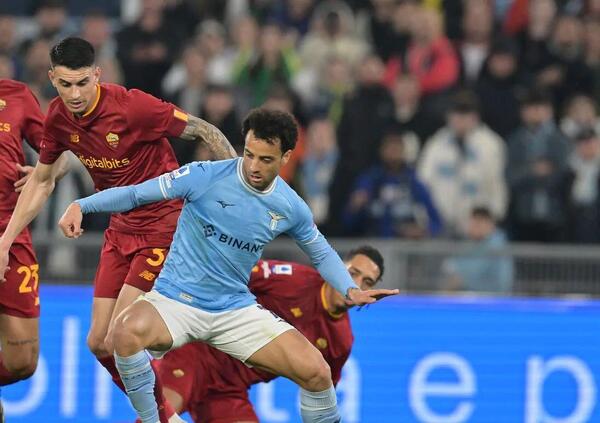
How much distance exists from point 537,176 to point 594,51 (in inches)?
85.1

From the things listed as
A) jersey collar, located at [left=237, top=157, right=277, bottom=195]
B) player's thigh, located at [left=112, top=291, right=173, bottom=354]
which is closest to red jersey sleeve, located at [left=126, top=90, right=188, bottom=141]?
jersey collar, located at [left=237, top=157, right=277, bottom=195]

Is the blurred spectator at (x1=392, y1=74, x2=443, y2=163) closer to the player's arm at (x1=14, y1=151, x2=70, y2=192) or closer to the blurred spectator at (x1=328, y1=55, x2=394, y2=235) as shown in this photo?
the blurred spectator at (x1=328, y1=55, x2=394, y2=235)

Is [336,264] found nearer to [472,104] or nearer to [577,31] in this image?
[472,104]

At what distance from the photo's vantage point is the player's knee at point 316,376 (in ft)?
29.3

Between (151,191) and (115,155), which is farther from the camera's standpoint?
(115,155)

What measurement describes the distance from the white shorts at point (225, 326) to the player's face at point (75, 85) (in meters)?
1.26

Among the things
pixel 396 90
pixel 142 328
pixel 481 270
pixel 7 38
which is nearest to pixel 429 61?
pixel 396 90

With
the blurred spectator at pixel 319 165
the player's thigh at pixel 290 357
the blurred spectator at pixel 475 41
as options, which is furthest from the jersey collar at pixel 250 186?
the blurred spectator at pixel 475 41

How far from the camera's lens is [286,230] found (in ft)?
29.7

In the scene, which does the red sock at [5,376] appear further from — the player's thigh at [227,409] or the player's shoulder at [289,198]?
the player's shoulder at [289,198]

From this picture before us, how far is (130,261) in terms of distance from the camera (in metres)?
9.74

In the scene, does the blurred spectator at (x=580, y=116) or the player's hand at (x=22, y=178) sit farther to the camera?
the blurred spectator at (x=580, y=116)

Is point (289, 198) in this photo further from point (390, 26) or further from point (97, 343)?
point (390, 26)

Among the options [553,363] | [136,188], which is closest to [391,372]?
[553,363]
